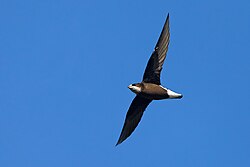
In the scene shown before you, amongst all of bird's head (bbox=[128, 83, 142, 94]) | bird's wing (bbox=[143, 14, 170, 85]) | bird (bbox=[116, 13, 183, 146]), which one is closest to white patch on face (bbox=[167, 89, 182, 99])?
bird (bbox=[116, 13, 183, 146])

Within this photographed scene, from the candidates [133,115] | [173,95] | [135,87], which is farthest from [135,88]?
[133,115]

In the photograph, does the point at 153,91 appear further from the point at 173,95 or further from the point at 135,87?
the point at 173,95

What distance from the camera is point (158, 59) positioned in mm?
26266

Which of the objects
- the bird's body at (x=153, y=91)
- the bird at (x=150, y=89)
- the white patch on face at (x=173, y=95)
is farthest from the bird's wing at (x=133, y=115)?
the white patch on face at (x=173, y=95)

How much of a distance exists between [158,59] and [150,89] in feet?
3.25

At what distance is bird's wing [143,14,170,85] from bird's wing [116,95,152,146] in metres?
0.92

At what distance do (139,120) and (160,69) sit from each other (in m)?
1.81

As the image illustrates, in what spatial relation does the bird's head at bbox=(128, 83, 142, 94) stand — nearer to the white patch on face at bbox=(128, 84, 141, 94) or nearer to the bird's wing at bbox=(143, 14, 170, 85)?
the white patch on face at bbox=(128, 84, 141, 94)

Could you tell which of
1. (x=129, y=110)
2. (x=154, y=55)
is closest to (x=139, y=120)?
(x=129, y=110)

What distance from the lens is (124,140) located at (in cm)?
2695

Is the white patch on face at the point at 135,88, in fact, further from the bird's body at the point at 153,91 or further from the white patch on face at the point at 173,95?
the white patch on face at the point at 173,95

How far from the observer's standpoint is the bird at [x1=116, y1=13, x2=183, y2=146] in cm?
2578

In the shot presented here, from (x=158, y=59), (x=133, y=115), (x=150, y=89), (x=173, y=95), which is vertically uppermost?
(x=158, y=59)

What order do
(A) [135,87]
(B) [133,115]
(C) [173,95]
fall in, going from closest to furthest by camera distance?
(C) [173,95] < (A) [135,87] < (B) [133,115]
